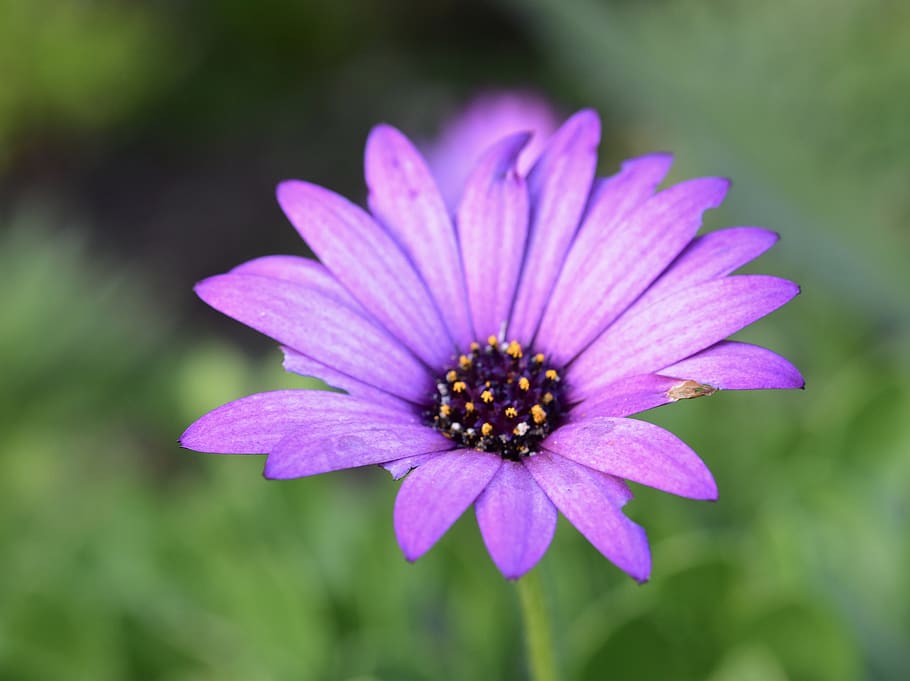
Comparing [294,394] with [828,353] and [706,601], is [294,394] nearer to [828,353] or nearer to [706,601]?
[706,601]

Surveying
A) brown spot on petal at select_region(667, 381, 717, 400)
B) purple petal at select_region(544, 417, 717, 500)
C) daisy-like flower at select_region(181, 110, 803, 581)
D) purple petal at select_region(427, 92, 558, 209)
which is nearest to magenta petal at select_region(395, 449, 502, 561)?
daisy-like flower at select_region(181, 110, 803, 581)

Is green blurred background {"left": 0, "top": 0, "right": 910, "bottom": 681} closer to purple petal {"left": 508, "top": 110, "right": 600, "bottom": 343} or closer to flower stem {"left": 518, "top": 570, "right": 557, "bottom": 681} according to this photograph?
flower stem {"left": 518, "top": 570, "right": 557, "bottom": 681}

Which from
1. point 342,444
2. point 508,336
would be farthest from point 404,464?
point 508,336

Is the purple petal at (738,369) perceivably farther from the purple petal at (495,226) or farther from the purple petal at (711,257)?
the purple petal at (495,226)

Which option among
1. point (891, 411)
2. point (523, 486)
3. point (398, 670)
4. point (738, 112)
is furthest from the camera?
point (738, 112)

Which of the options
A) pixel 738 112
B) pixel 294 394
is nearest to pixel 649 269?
pixel 294 394
